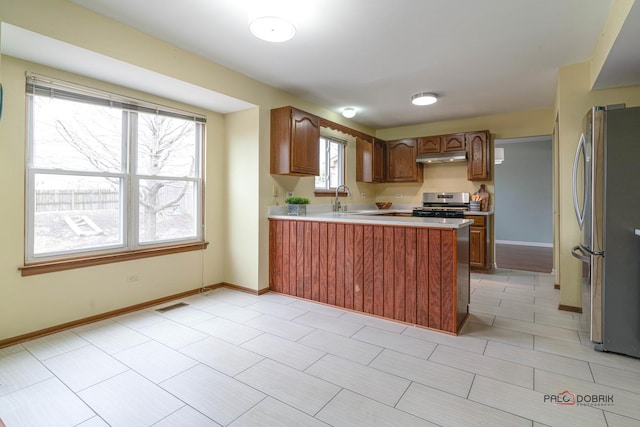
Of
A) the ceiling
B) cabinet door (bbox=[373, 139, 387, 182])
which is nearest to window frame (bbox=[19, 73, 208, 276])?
the ceiling

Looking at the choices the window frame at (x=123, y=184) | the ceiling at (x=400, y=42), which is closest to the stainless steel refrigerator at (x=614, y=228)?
the ceiling at (x=400, y=42)

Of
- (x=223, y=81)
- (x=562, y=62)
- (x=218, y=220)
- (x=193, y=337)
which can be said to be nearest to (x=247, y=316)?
(x=193, y=337)

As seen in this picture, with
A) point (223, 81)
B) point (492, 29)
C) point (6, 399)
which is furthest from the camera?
point (223, 81)

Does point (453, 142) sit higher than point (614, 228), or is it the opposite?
point (453, 142)

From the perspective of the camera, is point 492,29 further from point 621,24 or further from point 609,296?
point 609,296

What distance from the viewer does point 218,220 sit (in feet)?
13.3

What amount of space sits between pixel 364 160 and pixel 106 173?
3.88m

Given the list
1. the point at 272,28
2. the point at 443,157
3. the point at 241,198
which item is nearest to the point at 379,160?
the point at 443,157

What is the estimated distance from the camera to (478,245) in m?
4.91

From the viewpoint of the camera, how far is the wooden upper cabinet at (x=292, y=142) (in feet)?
12.2

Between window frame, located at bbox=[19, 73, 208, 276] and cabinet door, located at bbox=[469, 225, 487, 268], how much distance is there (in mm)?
3949

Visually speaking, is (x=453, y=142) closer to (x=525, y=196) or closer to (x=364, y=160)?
(x=364, y=160)

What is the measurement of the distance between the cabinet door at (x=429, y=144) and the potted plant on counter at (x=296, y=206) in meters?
2.71

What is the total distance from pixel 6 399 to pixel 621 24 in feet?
14.2
